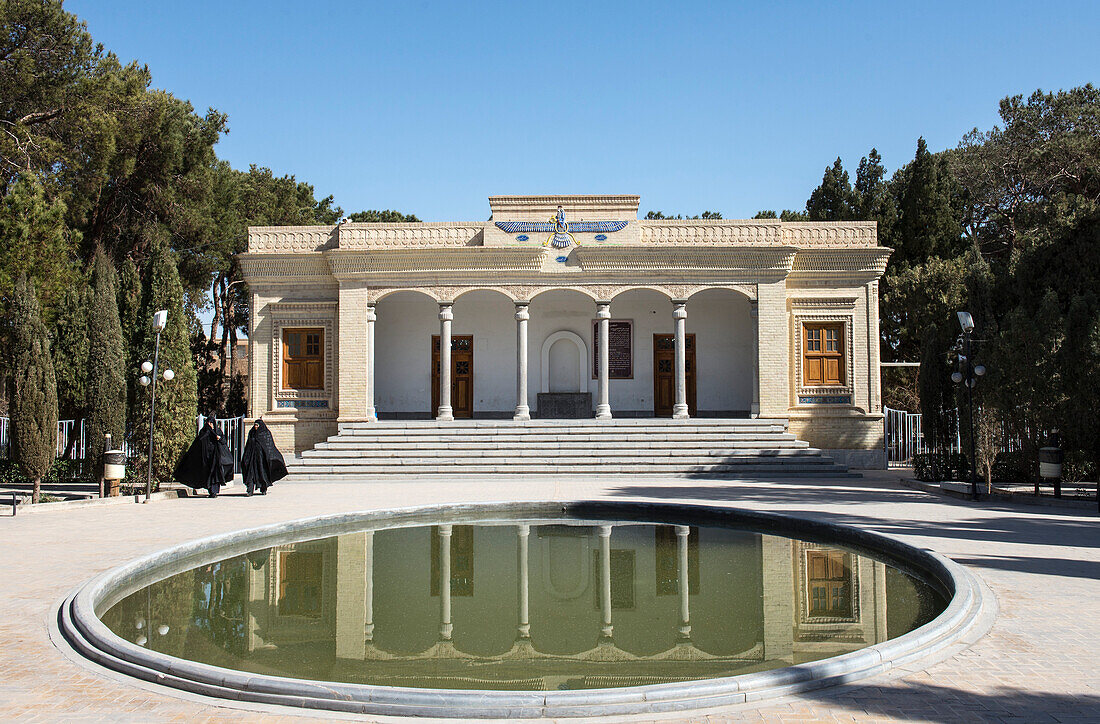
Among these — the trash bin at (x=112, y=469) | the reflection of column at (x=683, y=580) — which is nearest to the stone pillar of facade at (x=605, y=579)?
the reflection of column at (x=683, y=580)

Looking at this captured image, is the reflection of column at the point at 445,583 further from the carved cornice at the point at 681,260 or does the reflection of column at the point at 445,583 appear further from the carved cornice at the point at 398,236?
the carved cornice at the point at 398,236

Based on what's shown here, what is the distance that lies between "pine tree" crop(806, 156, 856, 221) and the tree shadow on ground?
32.7m

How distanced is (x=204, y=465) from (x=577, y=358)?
11118mm

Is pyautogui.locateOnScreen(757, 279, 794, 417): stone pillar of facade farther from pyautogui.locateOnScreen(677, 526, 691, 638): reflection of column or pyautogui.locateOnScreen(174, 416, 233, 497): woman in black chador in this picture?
pyautogui.locateOnScreen(174, 416, 233, 497): woman in black chador

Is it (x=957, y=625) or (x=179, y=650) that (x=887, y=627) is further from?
(x=179, y=650)

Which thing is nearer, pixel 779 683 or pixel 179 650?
pixel 779 683

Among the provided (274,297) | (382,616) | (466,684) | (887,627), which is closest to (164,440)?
(274,297)

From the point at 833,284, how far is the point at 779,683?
59.0 ft

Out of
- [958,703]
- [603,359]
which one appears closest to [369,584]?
[958,703]

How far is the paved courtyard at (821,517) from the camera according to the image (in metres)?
4.32

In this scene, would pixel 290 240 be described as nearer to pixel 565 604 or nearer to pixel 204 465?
pixel 204 465

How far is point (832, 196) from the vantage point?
35688mm

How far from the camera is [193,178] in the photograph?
25.0 meters

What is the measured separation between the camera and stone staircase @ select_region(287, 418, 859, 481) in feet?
59.1
